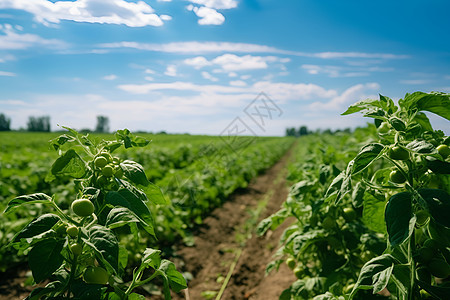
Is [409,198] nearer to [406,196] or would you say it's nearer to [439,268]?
[406,196]

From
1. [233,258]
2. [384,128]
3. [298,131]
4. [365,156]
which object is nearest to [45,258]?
[365,156]

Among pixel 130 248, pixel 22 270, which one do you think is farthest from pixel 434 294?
pixel 22 270

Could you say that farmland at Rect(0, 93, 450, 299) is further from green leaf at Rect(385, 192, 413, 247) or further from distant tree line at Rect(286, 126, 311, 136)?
distant tree line at Rect(286, 126, 311, 136)

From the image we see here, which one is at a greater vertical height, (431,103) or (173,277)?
(431,103)

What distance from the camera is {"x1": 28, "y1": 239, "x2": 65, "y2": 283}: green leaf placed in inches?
43.6

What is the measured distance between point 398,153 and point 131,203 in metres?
1.12

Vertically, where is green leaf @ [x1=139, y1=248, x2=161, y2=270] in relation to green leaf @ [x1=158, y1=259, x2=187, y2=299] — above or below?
above

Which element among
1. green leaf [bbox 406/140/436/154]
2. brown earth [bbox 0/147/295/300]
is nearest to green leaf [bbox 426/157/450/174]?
green leaf [bbox 406/140/436/154]

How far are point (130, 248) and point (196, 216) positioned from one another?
2.47 meters

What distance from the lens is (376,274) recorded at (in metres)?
1.33

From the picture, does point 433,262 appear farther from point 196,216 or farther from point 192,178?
point 192,178

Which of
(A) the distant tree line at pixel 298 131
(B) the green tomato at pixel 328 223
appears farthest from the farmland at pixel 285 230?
(A) the distant tree line at pixel 298 131

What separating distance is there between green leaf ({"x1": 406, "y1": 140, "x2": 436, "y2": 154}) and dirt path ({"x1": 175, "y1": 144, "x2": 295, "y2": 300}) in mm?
2763

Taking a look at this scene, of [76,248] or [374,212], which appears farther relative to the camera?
[374,212]
